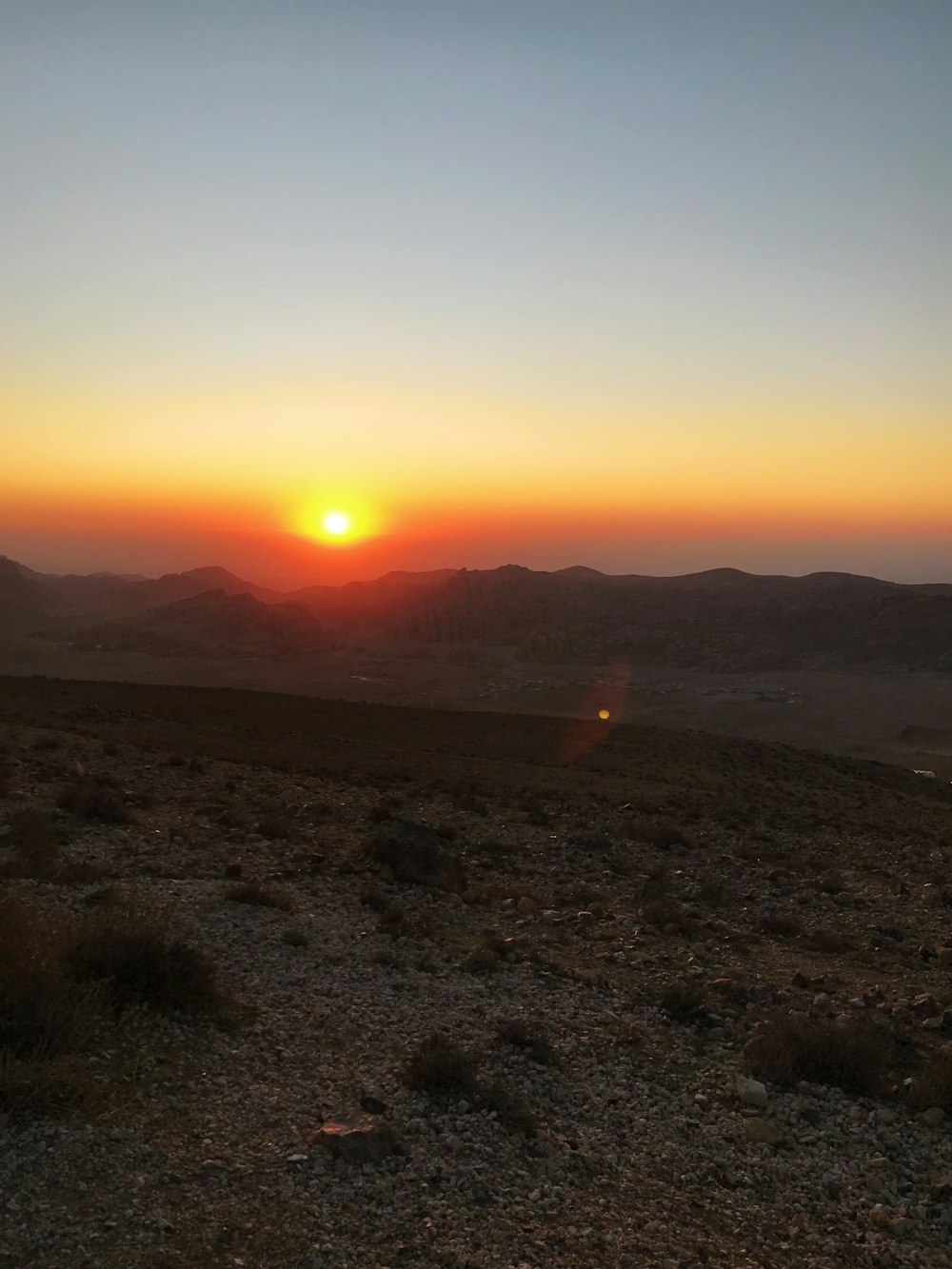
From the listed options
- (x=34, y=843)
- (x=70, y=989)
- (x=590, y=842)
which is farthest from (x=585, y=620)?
(x=70, y=989)

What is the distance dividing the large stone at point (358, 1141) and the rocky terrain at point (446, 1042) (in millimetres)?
25

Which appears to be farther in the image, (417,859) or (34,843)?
(417,859)

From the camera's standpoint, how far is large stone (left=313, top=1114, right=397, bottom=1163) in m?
6.06

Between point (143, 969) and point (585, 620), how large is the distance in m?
105

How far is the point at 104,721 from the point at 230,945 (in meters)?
18.3

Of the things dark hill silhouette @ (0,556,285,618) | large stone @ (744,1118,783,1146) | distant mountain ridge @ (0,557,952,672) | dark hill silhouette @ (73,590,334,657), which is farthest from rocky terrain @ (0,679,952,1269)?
dark hill silhouette @ (0,556,285,618)

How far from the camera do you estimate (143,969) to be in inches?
300

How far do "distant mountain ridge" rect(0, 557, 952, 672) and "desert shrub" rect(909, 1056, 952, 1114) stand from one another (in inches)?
3059

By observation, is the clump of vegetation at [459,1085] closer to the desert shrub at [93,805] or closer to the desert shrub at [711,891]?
the desert shrub at [711,891]

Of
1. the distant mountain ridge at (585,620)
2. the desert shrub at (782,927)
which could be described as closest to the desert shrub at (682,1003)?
the desert shrub at (782,927)

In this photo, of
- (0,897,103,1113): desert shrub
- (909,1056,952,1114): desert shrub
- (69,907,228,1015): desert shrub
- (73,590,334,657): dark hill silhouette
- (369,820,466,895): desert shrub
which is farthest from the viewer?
(73,590,334,657): dark hill silhouette

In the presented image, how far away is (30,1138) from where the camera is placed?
5617 millimetres

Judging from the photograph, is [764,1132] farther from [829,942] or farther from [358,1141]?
[829,942]

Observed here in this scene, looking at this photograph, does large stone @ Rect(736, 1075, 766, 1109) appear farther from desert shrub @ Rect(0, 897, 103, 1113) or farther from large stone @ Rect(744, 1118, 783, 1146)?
desert shrub @ Rect(0, 897, 103, 1113)
